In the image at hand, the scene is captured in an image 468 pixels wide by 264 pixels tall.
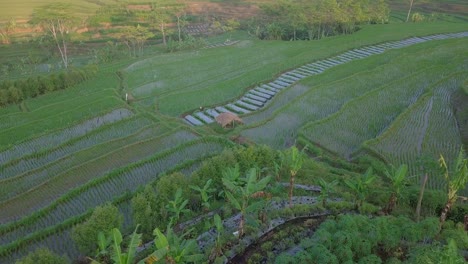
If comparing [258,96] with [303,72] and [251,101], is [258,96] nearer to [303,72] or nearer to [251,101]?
[251,101]

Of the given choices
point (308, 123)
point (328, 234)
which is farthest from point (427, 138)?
point (328, 234)

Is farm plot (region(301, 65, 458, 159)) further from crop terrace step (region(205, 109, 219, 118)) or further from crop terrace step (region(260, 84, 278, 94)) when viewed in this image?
crop terrace step (region(260, 84, 278, 94))

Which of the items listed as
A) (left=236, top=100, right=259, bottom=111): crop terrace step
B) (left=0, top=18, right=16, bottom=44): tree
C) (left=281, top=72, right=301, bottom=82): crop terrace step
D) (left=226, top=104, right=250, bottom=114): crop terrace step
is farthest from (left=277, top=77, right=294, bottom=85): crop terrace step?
(left=0, top=18, right=16, bottom=44): tree

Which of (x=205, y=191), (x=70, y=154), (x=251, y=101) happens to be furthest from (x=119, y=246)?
(x=251, y=101)

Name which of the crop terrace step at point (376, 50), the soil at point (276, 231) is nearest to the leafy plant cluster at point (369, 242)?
the soil at point (276, 231)

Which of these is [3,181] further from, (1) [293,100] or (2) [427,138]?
(2) [427,138]
